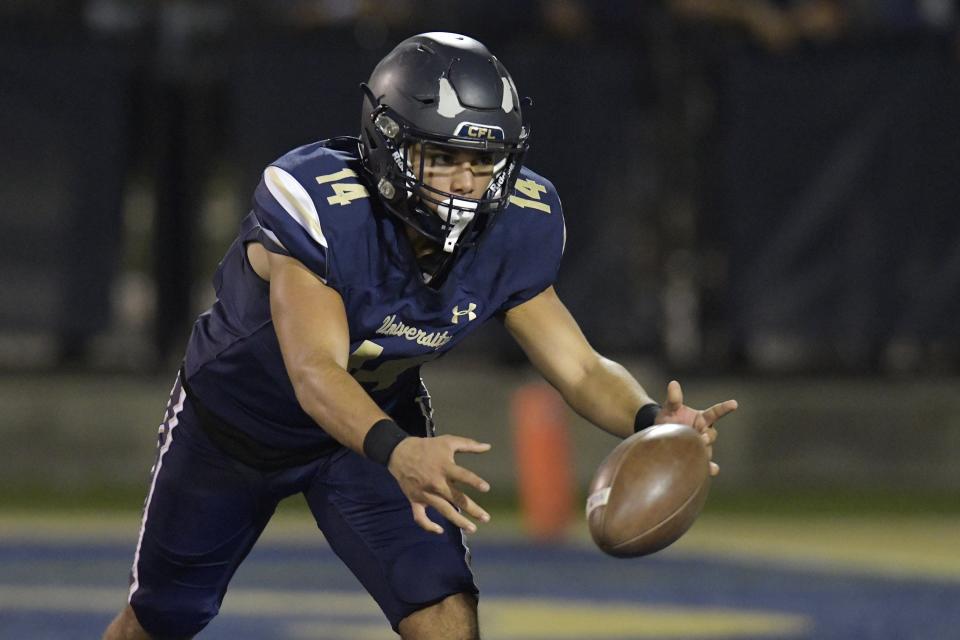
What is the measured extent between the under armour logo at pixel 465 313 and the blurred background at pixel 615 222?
6.04m

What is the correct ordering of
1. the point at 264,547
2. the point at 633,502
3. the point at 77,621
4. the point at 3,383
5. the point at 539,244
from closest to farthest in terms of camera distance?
the point at 633,502
the point at 539,244
the point at 77,621
the point at 264,547
the point at 3,383

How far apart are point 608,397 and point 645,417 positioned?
0.50ft

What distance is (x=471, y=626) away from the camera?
15.5ft

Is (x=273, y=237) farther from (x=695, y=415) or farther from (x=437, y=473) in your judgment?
(x=695, y=415)

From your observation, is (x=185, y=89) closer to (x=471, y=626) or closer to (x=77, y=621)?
(x=77, y=621)

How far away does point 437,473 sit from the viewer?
3.92m

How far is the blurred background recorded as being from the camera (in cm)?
1098

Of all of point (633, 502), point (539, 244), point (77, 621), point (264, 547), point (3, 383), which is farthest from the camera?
point (3, 383)

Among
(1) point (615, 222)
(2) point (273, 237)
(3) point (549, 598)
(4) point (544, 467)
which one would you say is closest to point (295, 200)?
(2) point (273, 237)

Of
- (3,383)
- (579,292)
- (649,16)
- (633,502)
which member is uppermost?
(633,502)

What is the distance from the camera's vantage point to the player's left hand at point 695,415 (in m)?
4.54

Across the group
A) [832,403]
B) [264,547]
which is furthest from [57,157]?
[832,403]

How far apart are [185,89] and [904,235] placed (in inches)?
167

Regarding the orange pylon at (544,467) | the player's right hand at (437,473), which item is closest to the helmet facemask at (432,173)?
the player's right hand at (437,473)
